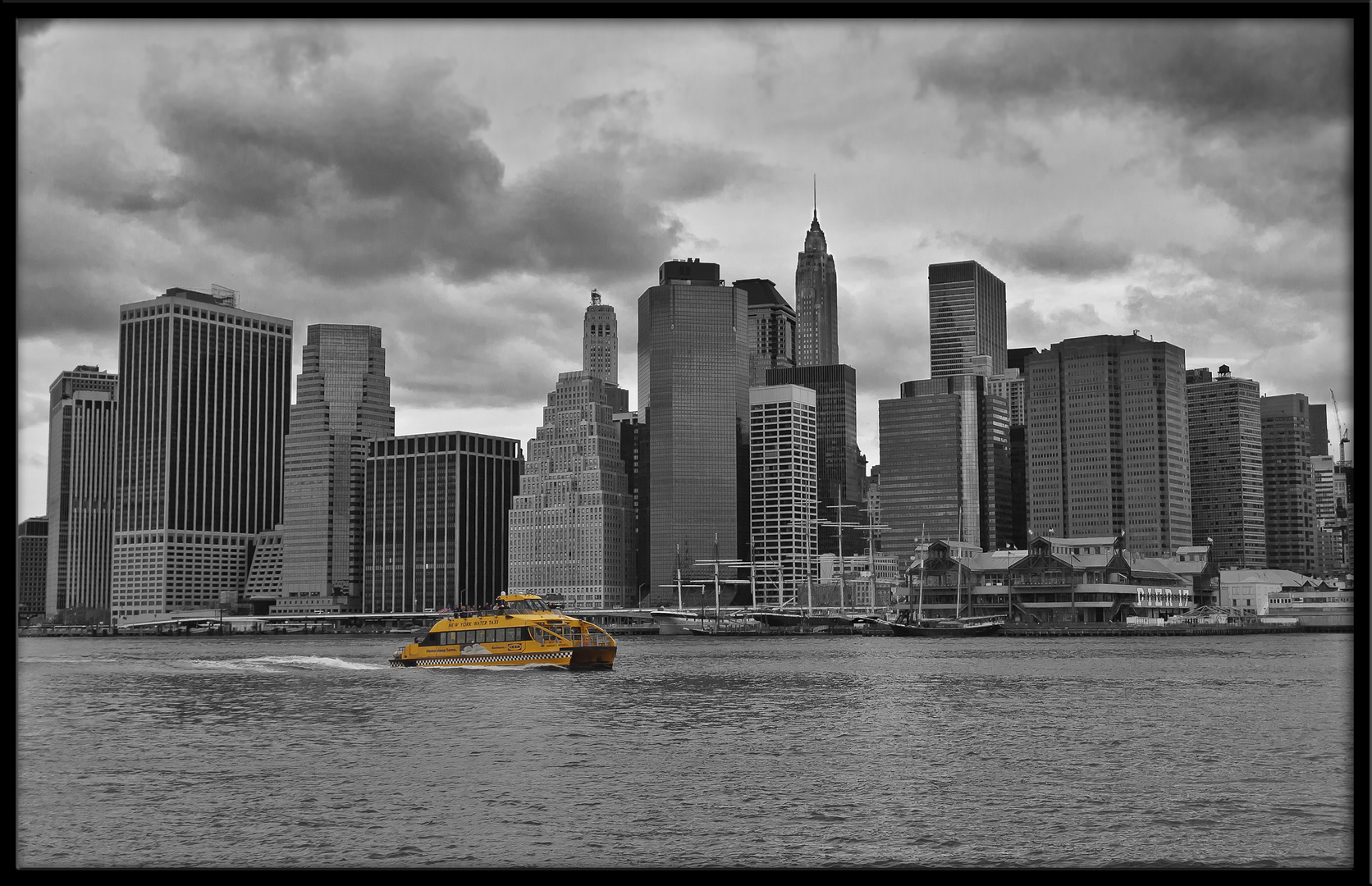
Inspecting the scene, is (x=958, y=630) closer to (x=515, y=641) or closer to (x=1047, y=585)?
(x=1047, y=585)

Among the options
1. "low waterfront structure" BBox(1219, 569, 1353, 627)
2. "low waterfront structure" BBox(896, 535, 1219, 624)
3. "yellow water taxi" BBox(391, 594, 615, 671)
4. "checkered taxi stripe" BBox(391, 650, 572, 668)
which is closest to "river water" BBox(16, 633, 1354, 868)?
"checkered taxi stripe" BBox(391, 650, 572, 668)

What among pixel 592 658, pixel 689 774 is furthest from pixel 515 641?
pixel 689 774

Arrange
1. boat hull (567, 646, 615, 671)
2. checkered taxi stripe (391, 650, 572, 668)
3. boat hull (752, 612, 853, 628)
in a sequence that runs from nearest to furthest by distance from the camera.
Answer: checkered taxi stripe (391, 650, 572, 668) → boat hull (567, 646, 615, 671) → boat hull (752, 612, 853, 628)

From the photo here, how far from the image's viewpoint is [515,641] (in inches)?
2766

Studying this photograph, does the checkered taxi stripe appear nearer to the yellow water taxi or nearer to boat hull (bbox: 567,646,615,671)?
the yellow water taxi

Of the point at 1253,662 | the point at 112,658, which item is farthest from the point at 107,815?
the point at 112,658

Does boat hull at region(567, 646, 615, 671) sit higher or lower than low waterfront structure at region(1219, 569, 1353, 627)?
higher

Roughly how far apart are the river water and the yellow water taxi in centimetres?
600

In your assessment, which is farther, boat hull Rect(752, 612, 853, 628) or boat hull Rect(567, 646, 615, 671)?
boat hull Rect(752, 612, 853, 628)

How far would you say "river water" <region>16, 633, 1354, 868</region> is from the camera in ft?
68.9

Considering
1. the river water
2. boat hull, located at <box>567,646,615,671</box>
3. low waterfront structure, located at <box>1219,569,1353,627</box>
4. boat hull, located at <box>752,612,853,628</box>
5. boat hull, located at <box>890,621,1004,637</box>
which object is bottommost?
boat hull, located at <box>752,612,853,628</box>

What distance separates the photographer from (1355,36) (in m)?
9.17

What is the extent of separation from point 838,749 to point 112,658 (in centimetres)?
9337
